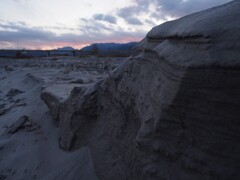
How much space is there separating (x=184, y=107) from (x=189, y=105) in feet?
0.10

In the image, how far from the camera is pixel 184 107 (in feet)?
4.40

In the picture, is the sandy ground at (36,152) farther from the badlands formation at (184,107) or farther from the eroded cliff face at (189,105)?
the eroded cliff face at (189,105)

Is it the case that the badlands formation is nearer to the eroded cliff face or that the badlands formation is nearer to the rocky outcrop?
the eroded cliff face

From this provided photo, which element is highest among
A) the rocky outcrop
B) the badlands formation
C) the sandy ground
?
the badlands formation

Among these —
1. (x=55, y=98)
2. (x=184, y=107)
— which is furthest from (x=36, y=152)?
(x=184, y=107)

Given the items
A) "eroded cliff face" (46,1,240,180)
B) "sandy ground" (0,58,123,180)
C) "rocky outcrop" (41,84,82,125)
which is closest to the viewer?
"eroded cliff face" (46,1,240,180)

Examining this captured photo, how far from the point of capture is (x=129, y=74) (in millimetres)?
2264

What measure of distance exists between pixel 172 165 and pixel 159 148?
116 mm

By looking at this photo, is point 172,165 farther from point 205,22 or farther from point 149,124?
point 205,22

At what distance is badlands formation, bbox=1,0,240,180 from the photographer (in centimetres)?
Result: 120

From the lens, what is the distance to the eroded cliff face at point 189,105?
1.19 m

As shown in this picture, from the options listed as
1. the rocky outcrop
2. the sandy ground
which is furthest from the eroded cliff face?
the rocky outcrop

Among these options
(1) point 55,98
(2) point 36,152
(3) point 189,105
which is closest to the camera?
(3) point 189,105

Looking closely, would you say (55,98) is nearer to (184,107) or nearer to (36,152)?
(36,152)
